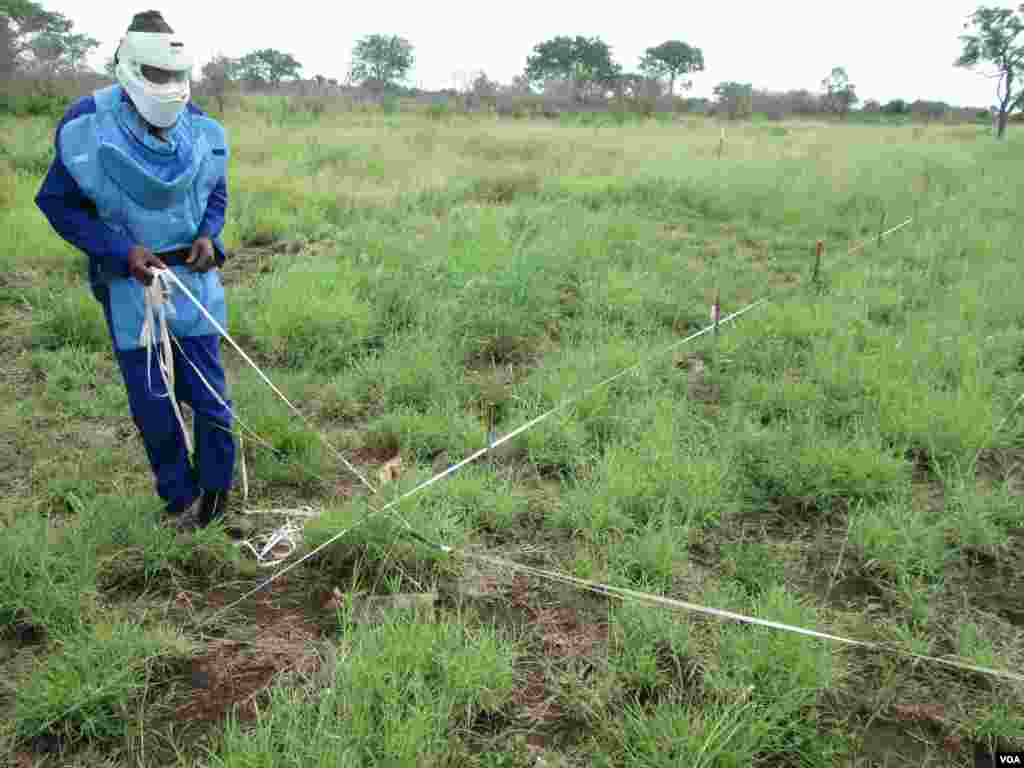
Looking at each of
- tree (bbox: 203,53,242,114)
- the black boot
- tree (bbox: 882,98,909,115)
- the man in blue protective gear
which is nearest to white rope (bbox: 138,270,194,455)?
the man in blue protective gear

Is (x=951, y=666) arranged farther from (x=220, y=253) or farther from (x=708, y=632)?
(x=220, y=253)

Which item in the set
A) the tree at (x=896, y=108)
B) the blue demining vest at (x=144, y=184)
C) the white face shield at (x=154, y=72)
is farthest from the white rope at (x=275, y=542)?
the tree at (x=896, y=108)

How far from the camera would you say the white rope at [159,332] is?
206 centimetres

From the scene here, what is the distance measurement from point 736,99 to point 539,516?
3747cm

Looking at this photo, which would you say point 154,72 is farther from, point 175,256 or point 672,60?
point 672,60

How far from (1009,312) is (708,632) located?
3472 millimetres

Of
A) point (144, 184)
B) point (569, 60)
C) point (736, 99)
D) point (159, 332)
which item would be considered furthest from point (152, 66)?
point (569, 60)

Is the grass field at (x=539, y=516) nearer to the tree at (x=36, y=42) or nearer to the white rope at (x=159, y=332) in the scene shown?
the white rope at (x=159, y=332)

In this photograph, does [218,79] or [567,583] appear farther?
[218,79]

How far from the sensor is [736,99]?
3550cm

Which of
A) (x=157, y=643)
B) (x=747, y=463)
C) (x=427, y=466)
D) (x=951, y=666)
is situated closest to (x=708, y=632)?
(x=951, y=666)

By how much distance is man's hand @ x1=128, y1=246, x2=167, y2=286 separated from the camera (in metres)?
2.00

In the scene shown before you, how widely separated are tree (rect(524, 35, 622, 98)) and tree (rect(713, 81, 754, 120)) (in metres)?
6.75

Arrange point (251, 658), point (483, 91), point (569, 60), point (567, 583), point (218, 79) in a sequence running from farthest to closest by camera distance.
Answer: point (569, 60)
point (483, 91)
point (218, 79)
point (567, 583)
point (251, 658)
